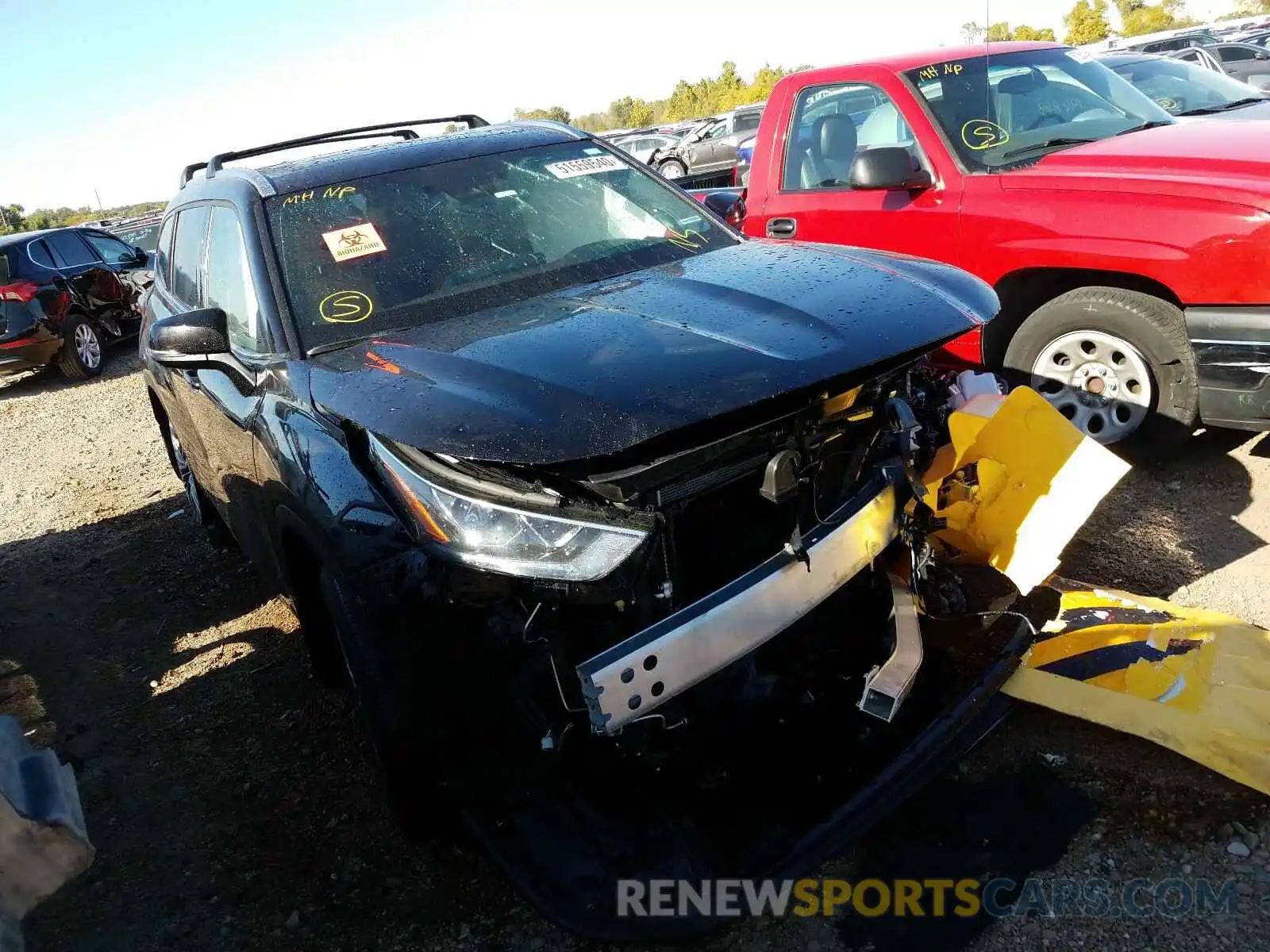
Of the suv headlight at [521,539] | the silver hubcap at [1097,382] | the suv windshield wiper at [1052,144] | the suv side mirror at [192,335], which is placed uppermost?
the suv windshield wiper at [1052,144]

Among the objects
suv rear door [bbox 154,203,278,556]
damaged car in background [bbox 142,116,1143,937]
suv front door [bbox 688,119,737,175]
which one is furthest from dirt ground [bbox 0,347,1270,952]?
suv front door [bbox 688,119,737,175]

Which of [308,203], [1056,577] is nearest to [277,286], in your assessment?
[308,203]

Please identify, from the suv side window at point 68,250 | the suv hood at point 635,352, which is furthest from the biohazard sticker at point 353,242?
the suv side window at point 68,250

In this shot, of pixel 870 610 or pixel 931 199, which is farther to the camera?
pixel 931 199

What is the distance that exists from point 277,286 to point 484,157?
39.0 inches

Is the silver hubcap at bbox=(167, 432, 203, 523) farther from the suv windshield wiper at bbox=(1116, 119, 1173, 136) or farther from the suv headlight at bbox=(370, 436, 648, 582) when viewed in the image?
the suv windshield wiper at bbox=(1116, 119, 1173, 136)

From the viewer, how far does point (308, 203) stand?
304 centimetres

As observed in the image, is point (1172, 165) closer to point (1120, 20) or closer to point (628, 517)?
point (628, 517)

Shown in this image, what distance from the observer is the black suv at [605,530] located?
1973 millimetres

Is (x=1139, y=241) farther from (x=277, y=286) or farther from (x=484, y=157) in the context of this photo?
(x=277, y=286)

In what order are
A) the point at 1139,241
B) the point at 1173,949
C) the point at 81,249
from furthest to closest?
the point at 81,249
the point at 1139,241
the point at 1173,949

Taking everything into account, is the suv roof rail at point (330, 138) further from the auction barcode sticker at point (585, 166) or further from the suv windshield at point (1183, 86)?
the suv windshield at point (1183, 86)

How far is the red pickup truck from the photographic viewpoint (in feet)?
11.8

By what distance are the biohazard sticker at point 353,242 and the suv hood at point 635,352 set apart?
1.37 feet
